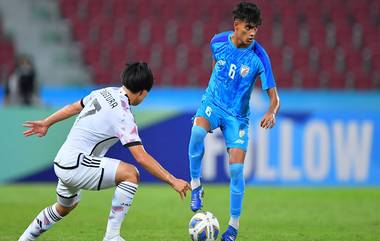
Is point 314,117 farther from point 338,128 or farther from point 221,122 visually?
point 221,122

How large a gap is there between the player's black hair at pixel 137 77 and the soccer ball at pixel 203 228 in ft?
4.61

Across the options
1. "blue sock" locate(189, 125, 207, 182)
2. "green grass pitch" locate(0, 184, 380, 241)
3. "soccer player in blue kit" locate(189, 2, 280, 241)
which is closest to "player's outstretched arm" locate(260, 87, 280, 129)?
"soccer player in blue kit" locate(189, 2, 280, 241)

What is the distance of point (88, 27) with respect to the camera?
2112 cm

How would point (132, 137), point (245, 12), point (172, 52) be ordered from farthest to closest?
point (172, 52), point (245, 12), point (132, 137)

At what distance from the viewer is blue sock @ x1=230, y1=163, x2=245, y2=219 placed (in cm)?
777

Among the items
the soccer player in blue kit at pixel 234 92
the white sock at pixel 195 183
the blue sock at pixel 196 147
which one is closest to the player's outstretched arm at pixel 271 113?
the soccer player in blue kit at pixel 234 92

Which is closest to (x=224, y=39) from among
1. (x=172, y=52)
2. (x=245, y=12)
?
(x=245, y=12)

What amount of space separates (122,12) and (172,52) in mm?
1824

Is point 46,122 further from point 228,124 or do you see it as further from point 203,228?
point 228,124

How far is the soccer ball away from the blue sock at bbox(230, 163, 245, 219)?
482mm

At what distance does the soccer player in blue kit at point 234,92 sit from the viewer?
7852 mm

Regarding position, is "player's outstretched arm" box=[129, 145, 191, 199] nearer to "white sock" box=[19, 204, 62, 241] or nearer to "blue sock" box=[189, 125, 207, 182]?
"white sock" box=[19, 204, 62, 241]

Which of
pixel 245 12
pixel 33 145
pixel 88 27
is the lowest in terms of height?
pixel 33 145

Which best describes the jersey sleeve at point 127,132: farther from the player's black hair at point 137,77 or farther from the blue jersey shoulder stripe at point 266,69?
the blue jersey shoulder stripe at point 266,69
